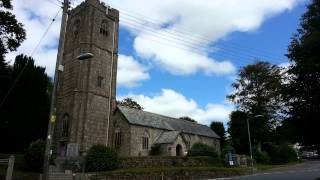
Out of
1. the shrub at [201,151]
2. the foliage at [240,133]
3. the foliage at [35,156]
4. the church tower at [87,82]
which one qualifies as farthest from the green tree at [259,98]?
the foliage at [35,156]

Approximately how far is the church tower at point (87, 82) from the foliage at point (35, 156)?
8.50m

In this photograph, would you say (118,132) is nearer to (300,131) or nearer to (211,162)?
(211,162)

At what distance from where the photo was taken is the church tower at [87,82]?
43.7m

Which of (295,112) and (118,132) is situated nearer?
(295,112)

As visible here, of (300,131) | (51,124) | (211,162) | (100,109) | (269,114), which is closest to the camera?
(51,124)

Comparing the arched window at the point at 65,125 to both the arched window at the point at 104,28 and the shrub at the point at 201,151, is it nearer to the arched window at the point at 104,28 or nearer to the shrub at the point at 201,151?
the arched window at the point at 104,28

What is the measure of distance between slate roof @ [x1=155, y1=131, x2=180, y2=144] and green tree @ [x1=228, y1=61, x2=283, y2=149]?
17.9 metres

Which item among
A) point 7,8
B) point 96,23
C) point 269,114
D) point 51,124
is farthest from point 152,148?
point 51,124

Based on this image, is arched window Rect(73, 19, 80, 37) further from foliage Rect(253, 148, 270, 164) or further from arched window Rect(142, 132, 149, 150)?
foliage Rect(253, 148, 270, 164)

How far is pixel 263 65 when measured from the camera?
221 ft

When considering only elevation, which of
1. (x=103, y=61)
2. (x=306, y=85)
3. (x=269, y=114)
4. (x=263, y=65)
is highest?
(x=263, y=65)

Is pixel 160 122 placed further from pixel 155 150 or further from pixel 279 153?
pixel 279 153

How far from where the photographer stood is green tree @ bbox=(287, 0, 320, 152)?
21156mm

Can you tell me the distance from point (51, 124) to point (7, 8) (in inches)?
523
